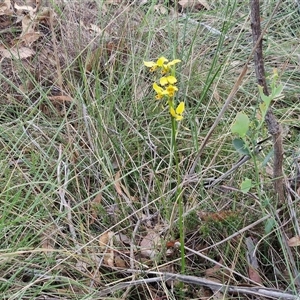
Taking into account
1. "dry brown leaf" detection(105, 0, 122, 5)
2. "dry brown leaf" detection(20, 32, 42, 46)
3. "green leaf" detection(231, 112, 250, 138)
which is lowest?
"dry brown leaf" detection(20, 32, 42, 46)

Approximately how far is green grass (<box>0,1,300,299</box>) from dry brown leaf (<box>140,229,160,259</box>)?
0.04 ft

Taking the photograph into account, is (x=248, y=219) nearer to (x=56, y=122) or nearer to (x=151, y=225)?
(x=151, y=225)

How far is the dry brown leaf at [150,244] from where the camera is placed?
1.35 metres

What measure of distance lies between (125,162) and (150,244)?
0.31 meters

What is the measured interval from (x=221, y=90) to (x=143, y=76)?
0.28m

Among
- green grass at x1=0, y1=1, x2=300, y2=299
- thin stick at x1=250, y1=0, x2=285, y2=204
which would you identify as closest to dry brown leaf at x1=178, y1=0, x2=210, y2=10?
green grass at x1=0, y1=1, x2=300, y2=299

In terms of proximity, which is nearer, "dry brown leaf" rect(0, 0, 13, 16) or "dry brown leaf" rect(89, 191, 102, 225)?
"dry brown leaf" rect(89, 191, 102, 225)

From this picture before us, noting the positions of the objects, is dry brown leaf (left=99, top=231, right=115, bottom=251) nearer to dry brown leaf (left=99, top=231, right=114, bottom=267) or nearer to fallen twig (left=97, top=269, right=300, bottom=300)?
dry brown leaf (left=99, top=231, right=114, bottom=267)

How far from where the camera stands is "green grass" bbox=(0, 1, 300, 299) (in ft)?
4.33

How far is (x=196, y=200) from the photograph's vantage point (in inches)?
57.1

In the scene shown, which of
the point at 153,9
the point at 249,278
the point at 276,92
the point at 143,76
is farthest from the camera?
the point at 153,9

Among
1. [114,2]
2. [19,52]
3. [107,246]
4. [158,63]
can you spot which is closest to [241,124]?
[158,63]

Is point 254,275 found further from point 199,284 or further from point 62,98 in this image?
point 62,98

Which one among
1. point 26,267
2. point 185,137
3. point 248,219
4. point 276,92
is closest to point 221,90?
point 185,137
